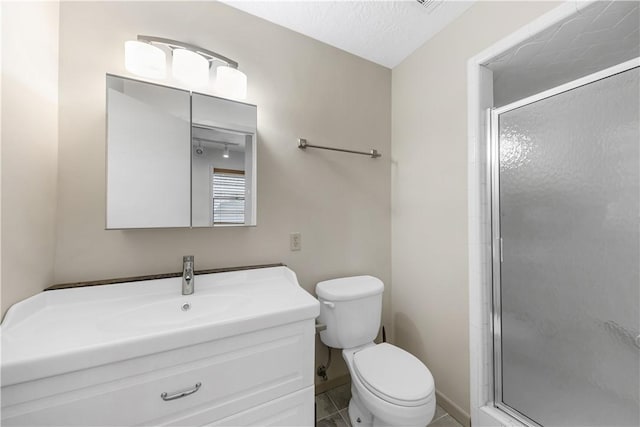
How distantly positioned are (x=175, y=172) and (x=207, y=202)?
203 millimetres

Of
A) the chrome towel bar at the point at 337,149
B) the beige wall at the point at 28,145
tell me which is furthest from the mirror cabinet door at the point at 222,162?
the beige wall at the point at 28,145

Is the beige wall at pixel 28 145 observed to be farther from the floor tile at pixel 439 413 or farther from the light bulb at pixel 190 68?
the floor tile at pixel 439 413

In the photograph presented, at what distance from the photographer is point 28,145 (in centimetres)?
89

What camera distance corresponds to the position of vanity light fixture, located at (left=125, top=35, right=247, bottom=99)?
3.71 feet

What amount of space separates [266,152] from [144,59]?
69 centimetres

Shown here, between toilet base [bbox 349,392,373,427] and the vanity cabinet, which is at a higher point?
the vanity cabinet

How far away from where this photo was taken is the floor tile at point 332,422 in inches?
54.5

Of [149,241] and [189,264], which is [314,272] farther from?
[149,241]

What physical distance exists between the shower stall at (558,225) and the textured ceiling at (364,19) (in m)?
0.38

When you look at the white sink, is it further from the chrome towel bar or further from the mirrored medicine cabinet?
the chrome towel bar

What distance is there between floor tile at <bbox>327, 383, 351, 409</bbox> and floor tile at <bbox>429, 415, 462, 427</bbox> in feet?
1.63

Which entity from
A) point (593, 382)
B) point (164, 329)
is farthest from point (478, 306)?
point (164, 329)

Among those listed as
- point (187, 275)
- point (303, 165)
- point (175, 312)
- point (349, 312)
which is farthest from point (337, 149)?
point (175, 312)

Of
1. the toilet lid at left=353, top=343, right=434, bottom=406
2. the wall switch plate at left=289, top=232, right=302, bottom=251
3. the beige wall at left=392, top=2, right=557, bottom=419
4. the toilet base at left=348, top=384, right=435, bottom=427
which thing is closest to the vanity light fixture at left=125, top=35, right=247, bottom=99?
the wall switch plate at left=289, top=232, right=302, bottom=251
